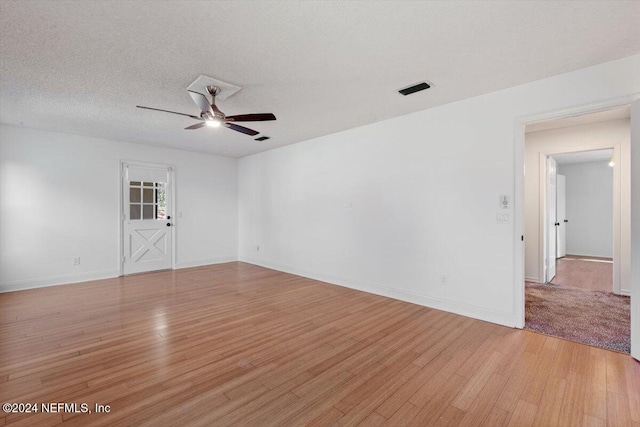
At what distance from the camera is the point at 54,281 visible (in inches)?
198

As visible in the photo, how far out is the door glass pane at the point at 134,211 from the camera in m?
5.92

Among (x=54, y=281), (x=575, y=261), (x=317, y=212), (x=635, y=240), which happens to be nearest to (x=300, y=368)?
(x=635, y=240)

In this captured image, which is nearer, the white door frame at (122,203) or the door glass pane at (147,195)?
the white door frame at (122,203)

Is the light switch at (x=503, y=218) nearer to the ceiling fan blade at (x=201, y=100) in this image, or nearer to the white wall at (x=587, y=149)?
the white wall at (x=587, y=149)

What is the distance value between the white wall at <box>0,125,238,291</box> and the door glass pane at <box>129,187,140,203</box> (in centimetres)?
26

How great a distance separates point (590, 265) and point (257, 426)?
332 inches

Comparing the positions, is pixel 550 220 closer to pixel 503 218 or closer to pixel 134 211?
pixel 503 218

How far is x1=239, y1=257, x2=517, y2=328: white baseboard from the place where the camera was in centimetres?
323

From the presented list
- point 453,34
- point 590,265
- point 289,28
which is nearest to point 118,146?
point 289,28

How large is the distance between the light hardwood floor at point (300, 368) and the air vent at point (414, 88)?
107 inches

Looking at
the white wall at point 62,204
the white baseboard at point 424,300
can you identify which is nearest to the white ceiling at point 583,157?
the white baseboard at point 424,300

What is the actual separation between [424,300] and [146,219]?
5.80m

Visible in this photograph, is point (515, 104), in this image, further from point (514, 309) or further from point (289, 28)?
point (289, 28)

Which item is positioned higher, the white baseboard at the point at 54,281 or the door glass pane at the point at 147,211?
the door glass pane at the point at 147,211
